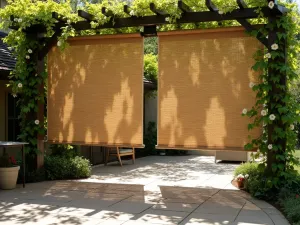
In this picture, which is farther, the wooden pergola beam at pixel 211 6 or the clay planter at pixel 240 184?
the clay planter at pixel 240 184

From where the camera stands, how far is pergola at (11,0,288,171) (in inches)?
293

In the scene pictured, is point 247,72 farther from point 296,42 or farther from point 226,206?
point 226,206

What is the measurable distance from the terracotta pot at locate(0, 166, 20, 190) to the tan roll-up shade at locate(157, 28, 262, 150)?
2.95 m

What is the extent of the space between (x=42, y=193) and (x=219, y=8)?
4.78 meters

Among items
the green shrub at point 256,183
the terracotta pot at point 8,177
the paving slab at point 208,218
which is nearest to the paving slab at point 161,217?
the paving slab at point 208,218

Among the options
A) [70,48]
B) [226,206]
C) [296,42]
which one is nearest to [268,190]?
[226,206]

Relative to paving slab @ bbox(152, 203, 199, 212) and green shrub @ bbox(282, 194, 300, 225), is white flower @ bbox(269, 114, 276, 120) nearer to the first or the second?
green shrub @ bbox(282, 194, 300, 225)

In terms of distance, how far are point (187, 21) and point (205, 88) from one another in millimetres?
1341

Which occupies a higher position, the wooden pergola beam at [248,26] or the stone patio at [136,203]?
the wooden pergola beam at [248,26]

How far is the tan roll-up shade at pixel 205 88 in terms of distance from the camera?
802 centimetres

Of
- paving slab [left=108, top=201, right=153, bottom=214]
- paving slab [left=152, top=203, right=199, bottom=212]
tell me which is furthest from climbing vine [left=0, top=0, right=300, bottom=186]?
paving slab [left=108, top=201, right=153, bottom=214]

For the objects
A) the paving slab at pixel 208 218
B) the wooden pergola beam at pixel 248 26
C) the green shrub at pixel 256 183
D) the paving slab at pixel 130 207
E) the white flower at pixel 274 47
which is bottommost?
the paving slab at pixel 208 218

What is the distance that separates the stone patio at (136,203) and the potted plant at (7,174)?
0.26m

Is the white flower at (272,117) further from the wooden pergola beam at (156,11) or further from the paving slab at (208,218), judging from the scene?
the wooden pergola beam at (156,11)
